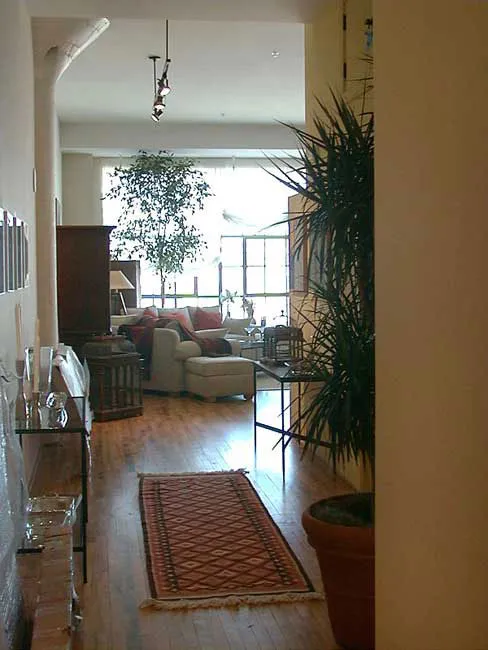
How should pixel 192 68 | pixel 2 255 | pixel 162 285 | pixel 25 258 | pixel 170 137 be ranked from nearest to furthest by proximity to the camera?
pixel 2 255 < pixel 25 258 < pixel 192 68 < pixel 170 137 < pixel 162 285

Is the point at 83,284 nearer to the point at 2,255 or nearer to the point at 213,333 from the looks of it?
the point at 213,333

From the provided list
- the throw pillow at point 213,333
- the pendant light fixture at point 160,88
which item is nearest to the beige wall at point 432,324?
the pendant light fixture at point 160,88

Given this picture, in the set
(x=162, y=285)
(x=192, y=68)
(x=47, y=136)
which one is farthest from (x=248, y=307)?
(x=47, y=136)

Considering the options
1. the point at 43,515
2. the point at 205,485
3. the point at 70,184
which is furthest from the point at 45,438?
the point at 70,184

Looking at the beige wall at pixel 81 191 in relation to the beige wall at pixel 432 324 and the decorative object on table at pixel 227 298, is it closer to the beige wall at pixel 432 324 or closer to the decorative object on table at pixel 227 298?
the decorative object on table at pixel 227 298

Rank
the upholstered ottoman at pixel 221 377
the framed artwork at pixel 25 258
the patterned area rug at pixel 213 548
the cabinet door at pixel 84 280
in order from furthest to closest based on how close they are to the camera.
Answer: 1. the upholstered ottoman at pixel 221 377
2. the cabinet door at pixel 84 280
3. the framed artwork at pixel 25 258
4. the patterned area rug at pixel 213 548

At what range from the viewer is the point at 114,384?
7969 mm

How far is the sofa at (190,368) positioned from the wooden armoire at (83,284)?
1392 millimetres

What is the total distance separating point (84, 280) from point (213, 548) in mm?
4310

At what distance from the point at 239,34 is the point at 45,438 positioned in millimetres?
3770

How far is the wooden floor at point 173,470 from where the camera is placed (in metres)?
3.20

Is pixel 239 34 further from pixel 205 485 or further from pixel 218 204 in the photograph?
pixel 218 204

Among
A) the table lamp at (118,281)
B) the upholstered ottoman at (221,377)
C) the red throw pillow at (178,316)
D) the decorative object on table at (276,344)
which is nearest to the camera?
the decorative object on table at (276,344)

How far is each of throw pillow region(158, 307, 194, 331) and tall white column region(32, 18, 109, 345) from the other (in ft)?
10.3
